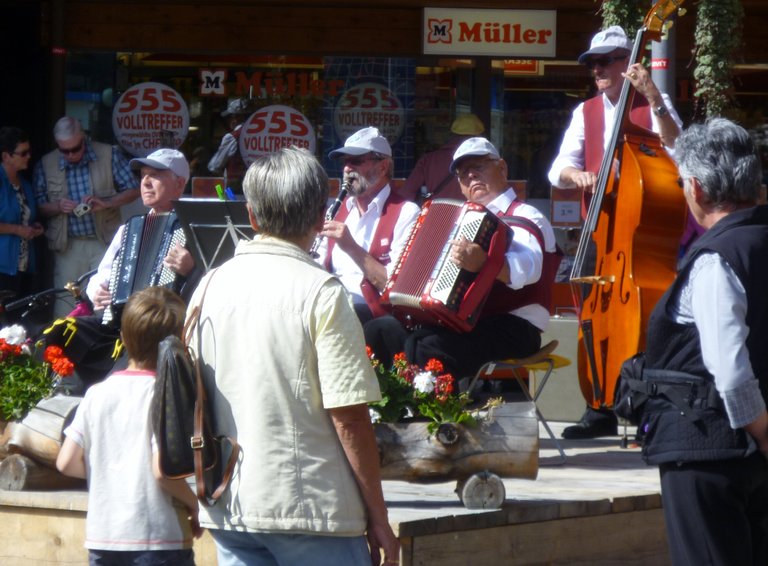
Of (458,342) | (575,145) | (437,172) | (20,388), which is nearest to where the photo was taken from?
(20,388)

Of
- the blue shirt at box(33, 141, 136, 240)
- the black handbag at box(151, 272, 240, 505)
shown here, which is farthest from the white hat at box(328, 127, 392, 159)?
the blue shirt at box(33, 141, 136, 240)

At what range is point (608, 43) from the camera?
5898 millimetres

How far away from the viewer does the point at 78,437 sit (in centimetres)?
374

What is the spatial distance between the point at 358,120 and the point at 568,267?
6.47 ft

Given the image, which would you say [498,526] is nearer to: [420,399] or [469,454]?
[469,454]

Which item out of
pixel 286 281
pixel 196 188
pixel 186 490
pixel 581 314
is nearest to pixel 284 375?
pixel 286 281

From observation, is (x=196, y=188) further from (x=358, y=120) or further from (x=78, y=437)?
(x=78, y=437)

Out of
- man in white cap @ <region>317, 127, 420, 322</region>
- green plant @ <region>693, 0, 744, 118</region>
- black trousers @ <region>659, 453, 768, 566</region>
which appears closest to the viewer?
black trousers @ <region>659, 453, 768, 566</region>

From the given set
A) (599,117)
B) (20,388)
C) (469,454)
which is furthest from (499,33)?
(469,454)

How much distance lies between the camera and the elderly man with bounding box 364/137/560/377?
5.34m

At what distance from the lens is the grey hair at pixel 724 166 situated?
3.37 metres

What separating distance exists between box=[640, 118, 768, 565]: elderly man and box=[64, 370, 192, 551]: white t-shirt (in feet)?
4.16

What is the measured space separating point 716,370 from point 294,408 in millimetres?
1030

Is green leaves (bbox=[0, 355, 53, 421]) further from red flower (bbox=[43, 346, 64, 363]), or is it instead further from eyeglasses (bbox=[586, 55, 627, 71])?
eyeglasses (bbox=[586, 55, 627, 71])
